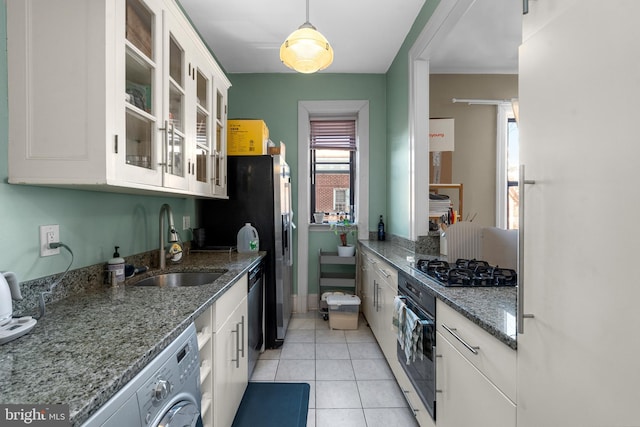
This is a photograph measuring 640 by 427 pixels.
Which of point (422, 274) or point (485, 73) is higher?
point (485, 73)

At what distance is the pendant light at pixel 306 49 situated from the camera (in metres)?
1.84

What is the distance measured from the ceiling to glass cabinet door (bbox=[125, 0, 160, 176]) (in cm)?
123

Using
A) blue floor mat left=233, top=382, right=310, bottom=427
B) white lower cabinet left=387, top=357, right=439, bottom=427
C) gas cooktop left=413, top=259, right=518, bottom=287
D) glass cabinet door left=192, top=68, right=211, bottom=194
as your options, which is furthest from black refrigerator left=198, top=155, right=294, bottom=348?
gas cooktop left=413, top=259, right=518, bottom=287

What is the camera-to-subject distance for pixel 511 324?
100 cm

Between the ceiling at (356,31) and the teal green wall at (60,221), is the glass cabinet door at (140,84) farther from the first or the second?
the ceiling at (356,31)

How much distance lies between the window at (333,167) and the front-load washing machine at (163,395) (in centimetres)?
293

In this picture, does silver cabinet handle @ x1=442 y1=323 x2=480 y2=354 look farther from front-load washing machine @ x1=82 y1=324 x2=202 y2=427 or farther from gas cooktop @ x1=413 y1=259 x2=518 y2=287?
front-load washing machine @ x1=82 y1=324 x2=202 y2=427

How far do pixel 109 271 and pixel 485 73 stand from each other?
3.79 m

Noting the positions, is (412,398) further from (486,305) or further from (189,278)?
(189,278)

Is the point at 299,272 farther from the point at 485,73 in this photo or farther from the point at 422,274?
the point at 485,73

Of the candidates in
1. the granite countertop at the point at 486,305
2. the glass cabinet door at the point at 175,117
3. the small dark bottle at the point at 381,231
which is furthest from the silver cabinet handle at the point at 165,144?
the small dark bottle at the point at 381,231

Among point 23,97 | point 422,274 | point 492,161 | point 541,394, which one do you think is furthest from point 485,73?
point 23,97

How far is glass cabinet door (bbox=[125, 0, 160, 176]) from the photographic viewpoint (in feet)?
4.13

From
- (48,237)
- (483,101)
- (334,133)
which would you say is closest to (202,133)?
(48,237)
